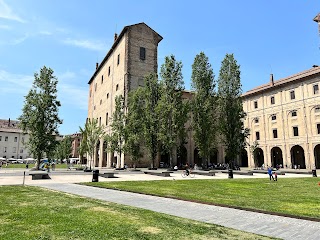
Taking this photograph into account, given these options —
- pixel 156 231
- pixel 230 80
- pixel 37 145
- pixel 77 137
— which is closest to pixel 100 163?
pixel 37 145

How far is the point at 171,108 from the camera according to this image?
1383 inches

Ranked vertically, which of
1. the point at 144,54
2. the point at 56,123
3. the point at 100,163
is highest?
the point at 144,54

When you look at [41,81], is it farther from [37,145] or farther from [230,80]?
[230,80]

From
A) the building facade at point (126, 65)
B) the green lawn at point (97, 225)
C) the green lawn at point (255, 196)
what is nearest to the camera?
the green lawn at point (97, 225)

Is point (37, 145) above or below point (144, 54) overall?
below

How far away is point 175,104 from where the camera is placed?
3556 cm

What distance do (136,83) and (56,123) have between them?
17466 millimetres

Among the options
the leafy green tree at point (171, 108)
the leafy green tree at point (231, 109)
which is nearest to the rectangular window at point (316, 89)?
the leafy green tree at point (231, 109)

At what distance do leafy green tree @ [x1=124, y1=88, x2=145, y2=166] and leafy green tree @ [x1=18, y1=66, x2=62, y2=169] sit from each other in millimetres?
9888

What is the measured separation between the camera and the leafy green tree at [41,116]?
104ft

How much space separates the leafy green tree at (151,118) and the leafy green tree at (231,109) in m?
9.67

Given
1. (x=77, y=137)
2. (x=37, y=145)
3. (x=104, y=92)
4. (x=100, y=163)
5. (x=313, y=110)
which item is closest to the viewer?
(x=37, y=145)

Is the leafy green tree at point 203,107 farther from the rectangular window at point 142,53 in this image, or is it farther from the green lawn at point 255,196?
the green lawn at point 255,196

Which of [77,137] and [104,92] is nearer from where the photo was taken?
[104,92]
